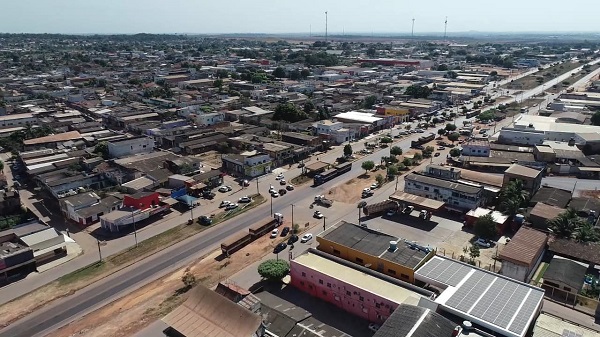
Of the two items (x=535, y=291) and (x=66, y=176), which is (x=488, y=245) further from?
(x=66, y=176)

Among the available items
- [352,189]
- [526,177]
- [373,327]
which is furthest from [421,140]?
[373,327]

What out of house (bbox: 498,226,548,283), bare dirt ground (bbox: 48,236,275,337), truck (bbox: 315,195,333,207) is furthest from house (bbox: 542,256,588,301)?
bare dirt ground (bbox: 48,236,275,337)

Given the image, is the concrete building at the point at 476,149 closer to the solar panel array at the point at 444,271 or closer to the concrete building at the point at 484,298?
the solar panel array at the point at 444,271

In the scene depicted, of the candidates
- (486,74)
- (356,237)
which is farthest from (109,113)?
(486,74)

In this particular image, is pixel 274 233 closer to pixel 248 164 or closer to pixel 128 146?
pixel 248 164

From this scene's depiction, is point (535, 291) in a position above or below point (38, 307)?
above

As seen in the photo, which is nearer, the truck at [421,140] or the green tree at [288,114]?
the truck at [421,140]

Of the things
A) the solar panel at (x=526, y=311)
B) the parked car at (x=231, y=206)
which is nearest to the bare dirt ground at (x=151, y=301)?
the parked car at (x=231, y=206)
